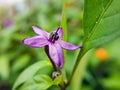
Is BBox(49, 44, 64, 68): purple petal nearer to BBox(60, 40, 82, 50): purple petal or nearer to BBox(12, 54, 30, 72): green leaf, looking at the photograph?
BBox(60, 40, 82, 50): purple petal

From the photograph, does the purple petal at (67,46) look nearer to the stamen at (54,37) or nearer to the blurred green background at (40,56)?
the stamen at (54,37)

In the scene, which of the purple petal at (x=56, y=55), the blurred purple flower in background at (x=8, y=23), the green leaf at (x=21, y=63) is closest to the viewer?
the purple petal at (x=56, y=55)

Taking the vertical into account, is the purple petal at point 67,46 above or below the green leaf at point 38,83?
above

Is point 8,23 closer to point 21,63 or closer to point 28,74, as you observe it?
point 21,63

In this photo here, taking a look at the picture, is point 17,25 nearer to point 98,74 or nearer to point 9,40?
point 9,40

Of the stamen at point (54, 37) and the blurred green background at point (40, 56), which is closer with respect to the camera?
the stamen at point (54, 37)

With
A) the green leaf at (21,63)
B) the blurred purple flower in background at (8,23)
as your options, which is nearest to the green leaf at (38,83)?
the green leaf at (21,63)

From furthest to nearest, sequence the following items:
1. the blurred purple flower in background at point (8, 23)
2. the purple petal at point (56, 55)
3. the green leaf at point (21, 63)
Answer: the blurred purple flower in background at point (8, 23) → the green leaf at point (21, 63) → the purple petal at point (56, 55)

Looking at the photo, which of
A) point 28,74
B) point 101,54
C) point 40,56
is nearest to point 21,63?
point 40,56
